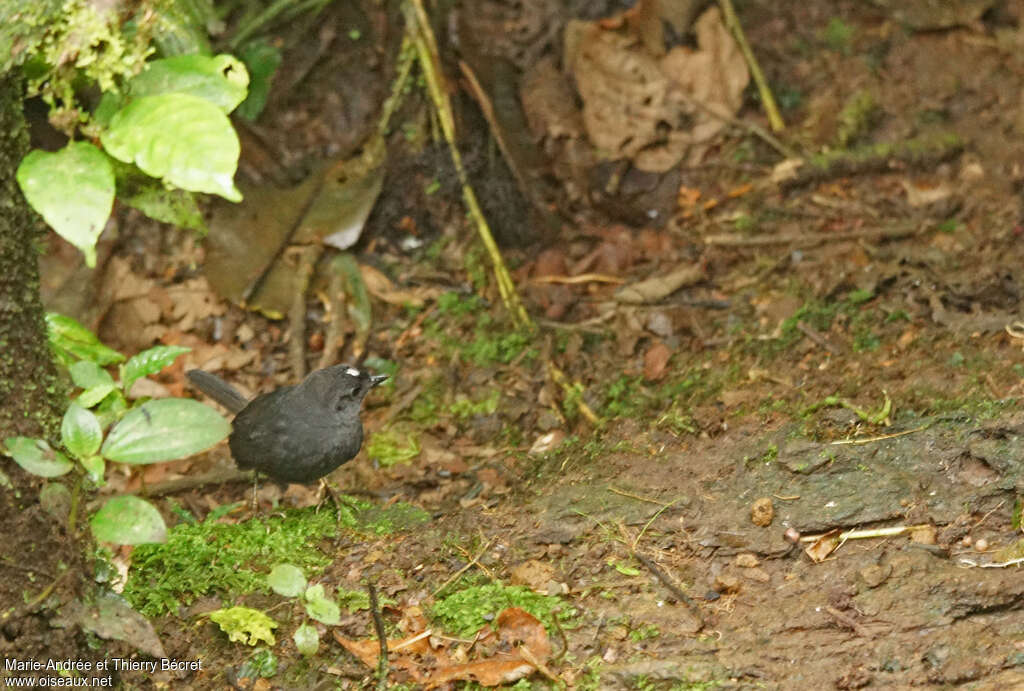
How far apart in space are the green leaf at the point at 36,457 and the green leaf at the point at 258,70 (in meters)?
3.56

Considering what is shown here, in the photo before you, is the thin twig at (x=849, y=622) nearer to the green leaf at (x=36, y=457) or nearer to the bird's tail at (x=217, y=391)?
the green leaf at (x=36, y=457)

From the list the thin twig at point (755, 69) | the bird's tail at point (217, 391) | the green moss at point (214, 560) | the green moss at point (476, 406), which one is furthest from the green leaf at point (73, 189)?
the thin twig at point (755, 69)

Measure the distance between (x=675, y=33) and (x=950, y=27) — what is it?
159 centimetres

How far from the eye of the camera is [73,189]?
2.18 m

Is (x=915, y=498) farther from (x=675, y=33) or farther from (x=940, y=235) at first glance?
(x=675, y=33)

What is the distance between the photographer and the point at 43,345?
255 cm

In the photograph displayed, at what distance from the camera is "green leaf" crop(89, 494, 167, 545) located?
7.69ft

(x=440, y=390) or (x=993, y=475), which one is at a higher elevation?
(x=993, y=475)

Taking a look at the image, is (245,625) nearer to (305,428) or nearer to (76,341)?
(76,341)

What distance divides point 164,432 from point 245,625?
882 millimetres

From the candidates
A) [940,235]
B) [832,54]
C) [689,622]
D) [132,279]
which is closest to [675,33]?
[832,54]

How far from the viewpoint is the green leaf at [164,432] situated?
7.59ft

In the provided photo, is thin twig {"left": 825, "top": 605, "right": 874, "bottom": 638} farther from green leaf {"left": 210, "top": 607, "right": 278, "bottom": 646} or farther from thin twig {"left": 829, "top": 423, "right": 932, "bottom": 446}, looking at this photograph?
green leaf {"left": 210, "top": 607, "right": 278, "bottom": 646}

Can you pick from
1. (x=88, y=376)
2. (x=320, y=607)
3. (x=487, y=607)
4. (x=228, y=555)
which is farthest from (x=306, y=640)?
(x=88, y=376)
